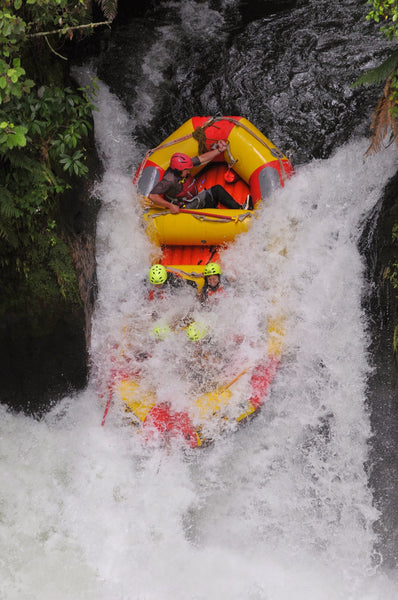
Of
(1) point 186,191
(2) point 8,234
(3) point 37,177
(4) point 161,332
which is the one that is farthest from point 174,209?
(2) point 8,234

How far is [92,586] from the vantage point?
5727 millimetres

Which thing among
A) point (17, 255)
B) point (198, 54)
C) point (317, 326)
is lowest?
point (317, 326)

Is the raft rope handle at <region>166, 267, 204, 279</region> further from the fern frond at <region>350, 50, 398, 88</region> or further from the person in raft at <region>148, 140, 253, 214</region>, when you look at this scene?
the fern frond at <region>350, 50, 398, 88</region>

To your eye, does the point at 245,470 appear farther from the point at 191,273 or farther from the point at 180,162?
the point at 180,162

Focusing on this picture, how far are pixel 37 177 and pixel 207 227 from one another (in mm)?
2004

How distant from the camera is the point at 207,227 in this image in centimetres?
676

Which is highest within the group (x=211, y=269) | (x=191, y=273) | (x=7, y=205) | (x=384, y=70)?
(x=384, y=70)

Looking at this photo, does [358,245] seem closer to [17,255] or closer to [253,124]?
[253,124]

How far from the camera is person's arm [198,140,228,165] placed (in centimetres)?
711

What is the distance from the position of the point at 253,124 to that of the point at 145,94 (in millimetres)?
1730

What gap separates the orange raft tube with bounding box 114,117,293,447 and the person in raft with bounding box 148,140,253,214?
0.39 ft

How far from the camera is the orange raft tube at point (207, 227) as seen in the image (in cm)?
599

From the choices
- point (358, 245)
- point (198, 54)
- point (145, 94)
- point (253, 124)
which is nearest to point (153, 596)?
point (358, 245)

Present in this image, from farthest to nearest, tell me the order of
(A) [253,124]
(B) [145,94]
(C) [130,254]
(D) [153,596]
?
(B) [145,94] < (A) [253,124] < (C) [130,254] < (D) [153,596]
